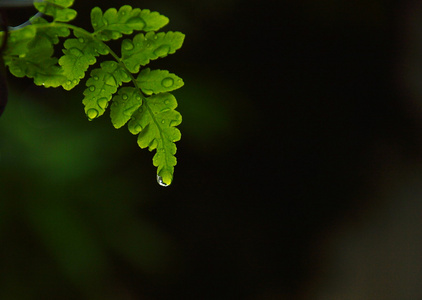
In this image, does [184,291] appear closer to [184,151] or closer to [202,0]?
[184,151]

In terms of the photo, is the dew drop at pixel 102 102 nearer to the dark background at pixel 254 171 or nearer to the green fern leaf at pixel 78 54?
the green fern leaf at pixel 78 54

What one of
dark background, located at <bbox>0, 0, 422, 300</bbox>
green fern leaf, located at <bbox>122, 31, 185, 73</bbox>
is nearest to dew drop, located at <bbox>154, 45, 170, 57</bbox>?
green fern leaf, located at <bbox>122, 31, 185, 73</bbox>

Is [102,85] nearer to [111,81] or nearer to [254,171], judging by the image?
[111,81]

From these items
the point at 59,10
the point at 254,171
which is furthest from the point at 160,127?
the point at 254,171

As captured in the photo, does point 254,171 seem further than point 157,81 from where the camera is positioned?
Yes

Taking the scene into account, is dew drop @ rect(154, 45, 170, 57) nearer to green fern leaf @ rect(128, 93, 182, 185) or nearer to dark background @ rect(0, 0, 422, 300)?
green fern leaf @ rect(128, 93, 182, 185)

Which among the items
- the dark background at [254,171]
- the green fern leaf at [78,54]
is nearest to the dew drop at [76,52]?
the green fern leaf at [78,54]

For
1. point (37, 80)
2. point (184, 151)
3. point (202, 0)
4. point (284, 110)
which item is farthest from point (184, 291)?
point (37, 80)
